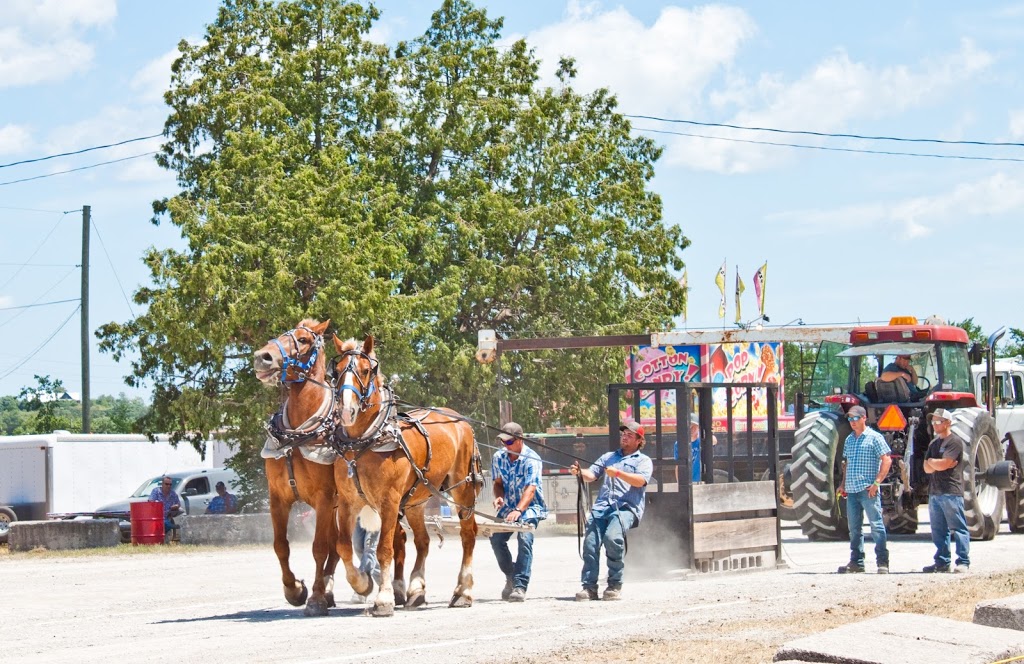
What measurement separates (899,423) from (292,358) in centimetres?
1097

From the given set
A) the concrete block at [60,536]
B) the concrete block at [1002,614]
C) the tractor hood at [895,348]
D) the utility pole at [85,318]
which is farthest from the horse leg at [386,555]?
the utility pole at [85,318]

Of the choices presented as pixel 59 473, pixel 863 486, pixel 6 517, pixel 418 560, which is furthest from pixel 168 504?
pixel 863 486

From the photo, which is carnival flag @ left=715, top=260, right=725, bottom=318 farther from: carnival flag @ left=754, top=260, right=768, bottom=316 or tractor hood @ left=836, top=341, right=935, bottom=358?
tractor hood @ left=836, top=341, right=935, bottom=358

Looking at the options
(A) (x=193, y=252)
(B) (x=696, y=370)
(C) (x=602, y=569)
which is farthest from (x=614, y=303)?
(C) (x=602, y=569)

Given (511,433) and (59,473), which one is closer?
(511,433)

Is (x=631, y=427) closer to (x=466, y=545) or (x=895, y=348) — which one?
(x=466, y=545)

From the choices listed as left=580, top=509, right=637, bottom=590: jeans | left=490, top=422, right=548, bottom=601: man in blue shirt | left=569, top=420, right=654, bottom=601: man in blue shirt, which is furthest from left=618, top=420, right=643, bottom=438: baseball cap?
left=490, top=422, right=548, bottom=601: man in blue shirt

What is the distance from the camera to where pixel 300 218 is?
27906 millimetres

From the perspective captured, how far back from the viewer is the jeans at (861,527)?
628 inches

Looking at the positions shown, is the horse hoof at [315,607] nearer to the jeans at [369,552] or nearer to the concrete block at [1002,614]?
the jeans at [369,552]

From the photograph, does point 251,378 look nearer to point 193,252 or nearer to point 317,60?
point 193,252

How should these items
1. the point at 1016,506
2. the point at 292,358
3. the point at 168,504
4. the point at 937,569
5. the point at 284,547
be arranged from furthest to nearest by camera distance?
1. the point at 168,504
2. the point at 1016,506
3. the point at 937,569
4. the point at 284,547
5. the point at 292,358

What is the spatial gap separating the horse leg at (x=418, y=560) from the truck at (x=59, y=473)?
2219 centimetres

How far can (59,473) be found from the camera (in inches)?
1417
